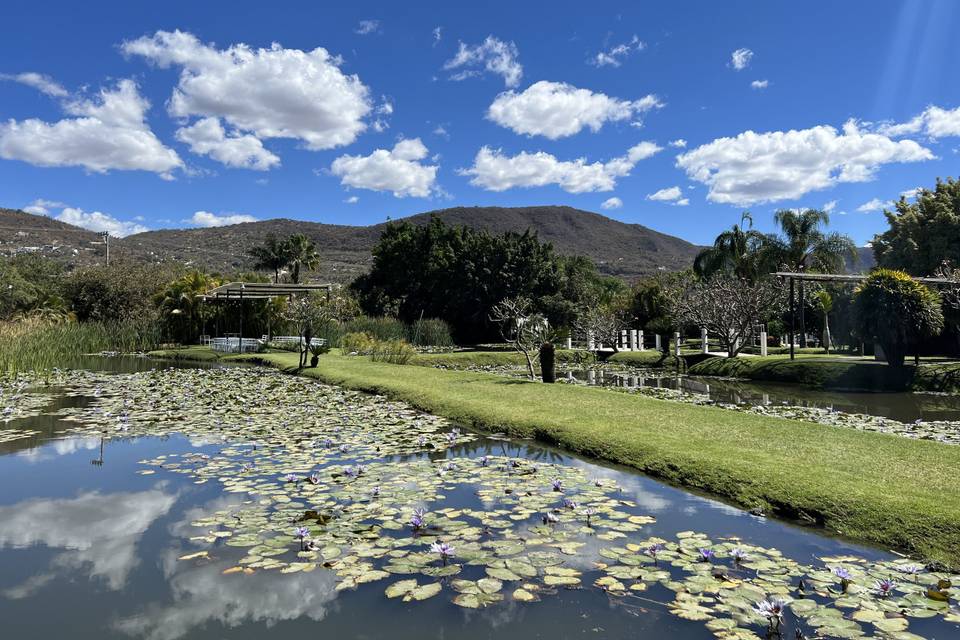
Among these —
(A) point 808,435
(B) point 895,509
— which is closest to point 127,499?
(B) point 895,509

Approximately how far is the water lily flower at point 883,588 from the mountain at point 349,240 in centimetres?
4401

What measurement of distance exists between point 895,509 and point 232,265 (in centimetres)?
8007

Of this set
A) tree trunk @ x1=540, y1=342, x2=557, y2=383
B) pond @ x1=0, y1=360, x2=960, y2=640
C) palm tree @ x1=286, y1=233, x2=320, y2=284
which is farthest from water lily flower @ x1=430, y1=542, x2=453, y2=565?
palm tree @ x1=286, y1=233, x2=320, y2=284

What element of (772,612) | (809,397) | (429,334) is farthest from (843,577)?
(429,334)

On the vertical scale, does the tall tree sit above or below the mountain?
below

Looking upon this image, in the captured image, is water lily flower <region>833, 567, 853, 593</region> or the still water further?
the still water

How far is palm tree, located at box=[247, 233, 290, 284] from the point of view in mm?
Answer: 57438

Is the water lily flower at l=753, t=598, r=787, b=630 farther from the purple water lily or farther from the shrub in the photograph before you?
the shrub

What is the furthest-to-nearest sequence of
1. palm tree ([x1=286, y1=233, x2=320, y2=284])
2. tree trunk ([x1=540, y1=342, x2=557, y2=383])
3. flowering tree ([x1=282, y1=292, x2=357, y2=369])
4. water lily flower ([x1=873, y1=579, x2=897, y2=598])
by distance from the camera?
1. palm tree ([x1=286, y1=233, x2=320, y2=284])
2. flowering tree ([x1=282, y1=292, x2=357, y2=369])
3. tree trunk ([x1=540, y1=342, x2=557, y2=383])
4. water lily flower ([x1=873, y1=579, x2=897, y2=598])

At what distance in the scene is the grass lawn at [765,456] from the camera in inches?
192

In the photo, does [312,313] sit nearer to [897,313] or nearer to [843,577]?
[897,313]

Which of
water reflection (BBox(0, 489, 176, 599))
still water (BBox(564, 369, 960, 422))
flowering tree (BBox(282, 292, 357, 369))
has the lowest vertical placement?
still water (BBox(564, 369, 960, 422))

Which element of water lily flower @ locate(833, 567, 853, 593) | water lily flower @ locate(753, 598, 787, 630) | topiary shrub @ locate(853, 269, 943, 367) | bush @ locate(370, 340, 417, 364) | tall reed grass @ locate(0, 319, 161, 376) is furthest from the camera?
bush @ locate(370, 340, 417, 364)

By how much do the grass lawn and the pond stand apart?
0.31m
